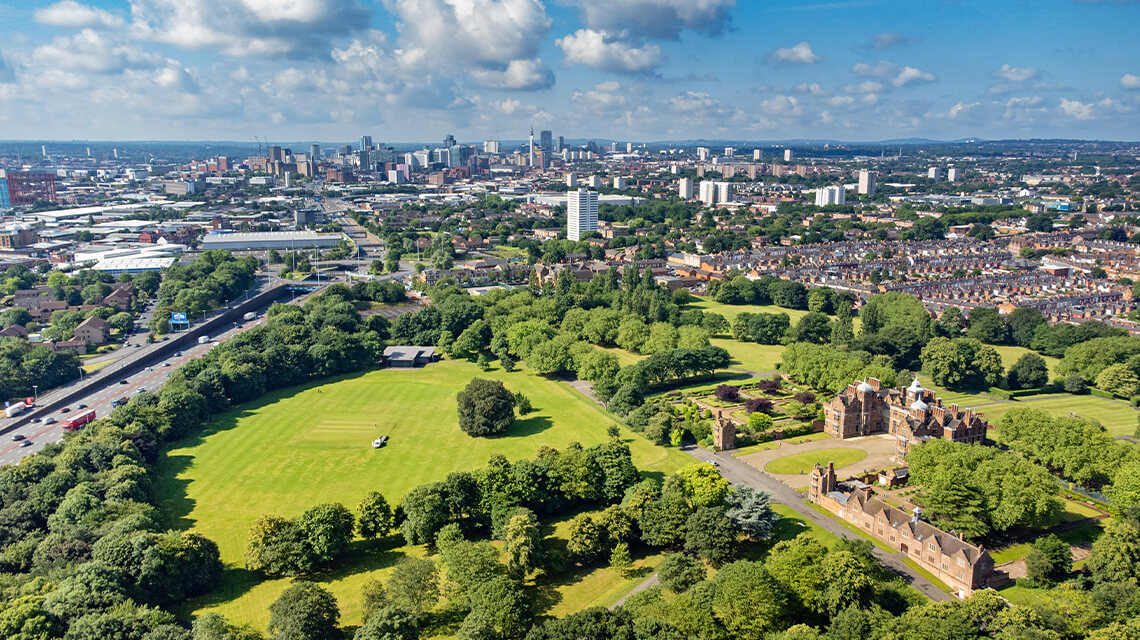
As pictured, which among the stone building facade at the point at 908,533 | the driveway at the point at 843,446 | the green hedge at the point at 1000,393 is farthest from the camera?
the green hedge at the point at 1000,393

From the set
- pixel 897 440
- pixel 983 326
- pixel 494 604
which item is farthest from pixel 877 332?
pixel 494 604

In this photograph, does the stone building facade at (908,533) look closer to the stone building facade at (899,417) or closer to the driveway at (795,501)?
the driveway at (795,501)

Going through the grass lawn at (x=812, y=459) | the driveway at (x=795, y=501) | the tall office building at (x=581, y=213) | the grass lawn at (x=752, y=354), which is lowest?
the driveway at (x=795, y=501)

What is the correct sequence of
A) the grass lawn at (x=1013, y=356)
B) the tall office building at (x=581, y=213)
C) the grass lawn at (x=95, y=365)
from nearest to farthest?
1. the grass lawn at (x=95, y=365)
2. the grass lawn at (x=1013, y=356)
3. the tall office building at (x=581, y=213)

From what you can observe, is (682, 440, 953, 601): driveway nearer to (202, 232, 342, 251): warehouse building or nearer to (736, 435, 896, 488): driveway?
(736, 435, 896, 488): driveway

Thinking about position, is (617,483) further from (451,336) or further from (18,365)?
(18,365)

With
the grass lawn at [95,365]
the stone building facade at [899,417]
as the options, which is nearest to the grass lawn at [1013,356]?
the stone building facade at [899,417]
